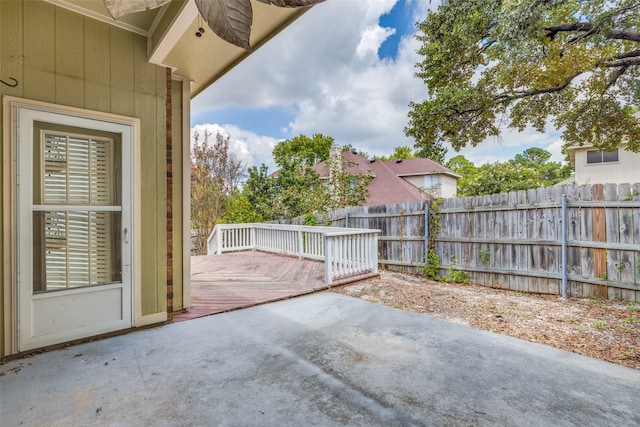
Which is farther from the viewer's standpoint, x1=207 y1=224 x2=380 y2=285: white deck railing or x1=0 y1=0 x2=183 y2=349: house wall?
x1=207 y1=224 x2=380 y2=285: white deck railing

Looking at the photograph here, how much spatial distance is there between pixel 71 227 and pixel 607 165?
15366 millimetres

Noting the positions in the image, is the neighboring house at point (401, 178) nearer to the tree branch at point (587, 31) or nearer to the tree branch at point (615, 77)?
the tree branch at point (615, 77)

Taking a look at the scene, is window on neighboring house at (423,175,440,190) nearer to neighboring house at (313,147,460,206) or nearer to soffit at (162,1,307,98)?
neighboring house at (313,147,460,206)

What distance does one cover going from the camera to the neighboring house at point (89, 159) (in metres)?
2.37

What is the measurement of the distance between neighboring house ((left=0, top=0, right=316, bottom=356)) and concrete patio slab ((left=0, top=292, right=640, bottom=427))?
0.42 meters

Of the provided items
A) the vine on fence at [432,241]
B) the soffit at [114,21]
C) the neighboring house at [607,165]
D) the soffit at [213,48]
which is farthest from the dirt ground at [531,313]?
the neighboring house at [607,165]

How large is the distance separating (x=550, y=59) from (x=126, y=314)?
7965 millimetres

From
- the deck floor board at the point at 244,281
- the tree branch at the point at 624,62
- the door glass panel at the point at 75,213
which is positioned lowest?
the deck floor board at the point at 244,281

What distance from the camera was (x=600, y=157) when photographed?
11.1 metres

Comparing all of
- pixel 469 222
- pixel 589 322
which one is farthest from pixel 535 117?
pixel 589 322

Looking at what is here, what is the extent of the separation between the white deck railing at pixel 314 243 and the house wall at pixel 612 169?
9949mm

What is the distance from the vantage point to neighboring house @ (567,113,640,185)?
10.4 meters

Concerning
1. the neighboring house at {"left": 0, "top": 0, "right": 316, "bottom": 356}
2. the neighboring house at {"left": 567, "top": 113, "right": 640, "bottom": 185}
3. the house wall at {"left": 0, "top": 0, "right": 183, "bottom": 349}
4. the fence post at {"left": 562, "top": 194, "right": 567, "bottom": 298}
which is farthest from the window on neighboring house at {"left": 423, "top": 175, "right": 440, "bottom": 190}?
the house wall at {"left": 0, "top": 0, "right": 183, "bottom": 349}

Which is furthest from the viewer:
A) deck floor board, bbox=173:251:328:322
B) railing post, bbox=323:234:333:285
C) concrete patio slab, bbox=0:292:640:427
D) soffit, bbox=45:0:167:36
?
railing post, bbox=323:234:333:285
